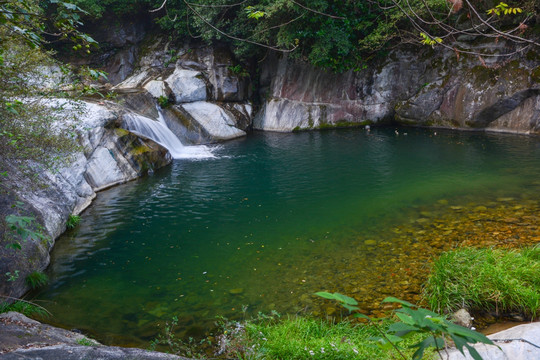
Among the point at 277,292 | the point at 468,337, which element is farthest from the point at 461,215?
the point at 468,337

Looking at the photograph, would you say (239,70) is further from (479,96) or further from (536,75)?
(536,75)

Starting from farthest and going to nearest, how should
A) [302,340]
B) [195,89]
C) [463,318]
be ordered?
1. [195,89]
2. [463,318]
3. [302,340]

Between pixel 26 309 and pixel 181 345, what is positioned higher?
pixel 26 309

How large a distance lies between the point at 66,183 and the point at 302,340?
8.22 meters

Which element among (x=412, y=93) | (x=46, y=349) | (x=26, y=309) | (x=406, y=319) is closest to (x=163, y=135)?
(x=26, y=309)

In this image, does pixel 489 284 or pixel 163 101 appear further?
pixel 163 101

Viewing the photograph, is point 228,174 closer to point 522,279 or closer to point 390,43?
point 522,279

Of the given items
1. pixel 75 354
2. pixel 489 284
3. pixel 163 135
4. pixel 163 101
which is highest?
pixel 163 101

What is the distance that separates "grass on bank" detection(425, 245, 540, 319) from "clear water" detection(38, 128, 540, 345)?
592 mm

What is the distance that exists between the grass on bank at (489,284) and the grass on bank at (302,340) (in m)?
1.07

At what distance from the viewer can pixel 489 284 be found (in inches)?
210

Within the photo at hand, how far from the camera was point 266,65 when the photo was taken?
24.6 meters

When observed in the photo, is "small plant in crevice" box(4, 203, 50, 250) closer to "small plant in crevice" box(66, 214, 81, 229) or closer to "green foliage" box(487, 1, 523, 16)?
"small plant in crevice" box(66, 214, 81, 229)

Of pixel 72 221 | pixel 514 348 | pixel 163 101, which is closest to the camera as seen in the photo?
pixel 514 348
